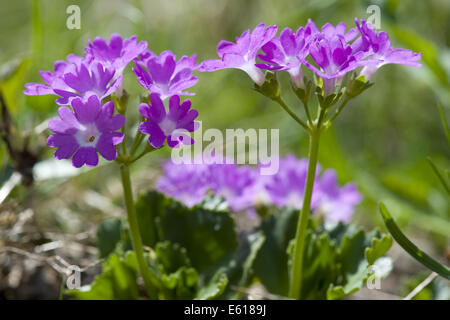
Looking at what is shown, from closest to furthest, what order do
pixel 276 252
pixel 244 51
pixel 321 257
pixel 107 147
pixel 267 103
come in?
pixel 107 147 → pixel 244 51 → pixel 321 257 → pixel 276 252 → pixel 267 103

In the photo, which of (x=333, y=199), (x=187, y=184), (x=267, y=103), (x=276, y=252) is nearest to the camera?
(x=276, y=252)

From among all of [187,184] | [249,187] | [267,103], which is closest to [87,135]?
[187,184]

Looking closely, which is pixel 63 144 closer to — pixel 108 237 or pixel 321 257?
pixel 108 237

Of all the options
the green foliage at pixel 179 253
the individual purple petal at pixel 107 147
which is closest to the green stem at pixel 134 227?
the green foliage at pixel 179 253

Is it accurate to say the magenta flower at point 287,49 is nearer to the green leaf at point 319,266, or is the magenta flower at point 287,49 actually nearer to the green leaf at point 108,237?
the green leaf at point 319,266

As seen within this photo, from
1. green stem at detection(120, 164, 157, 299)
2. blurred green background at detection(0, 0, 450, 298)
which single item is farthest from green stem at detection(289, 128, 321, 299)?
blurred green background at detection(0, 0, 450, 298)
